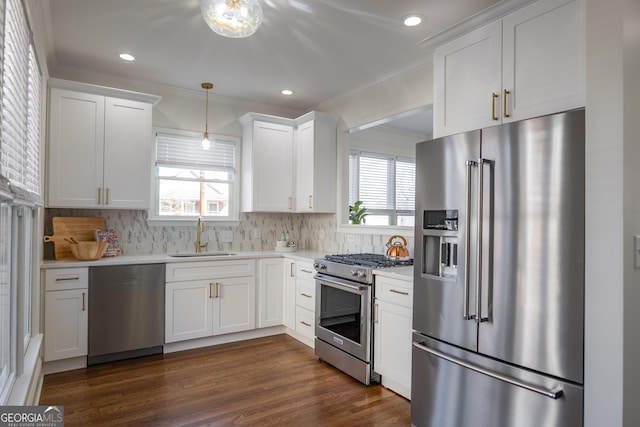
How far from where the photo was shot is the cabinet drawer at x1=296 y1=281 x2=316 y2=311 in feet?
12.3

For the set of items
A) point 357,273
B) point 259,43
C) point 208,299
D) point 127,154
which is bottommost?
point 208,299

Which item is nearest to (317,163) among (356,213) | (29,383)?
(356,213)

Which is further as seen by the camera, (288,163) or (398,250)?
(288,163)

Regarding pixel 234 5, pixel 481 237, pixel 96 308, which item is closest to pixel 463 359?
pixel 481 237

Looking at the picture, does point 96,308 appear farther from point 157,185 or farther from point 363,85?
point 363,85

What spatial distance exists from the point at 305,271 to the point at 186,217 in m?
1.54

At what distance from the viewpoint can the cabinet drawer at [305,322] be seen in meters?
3.76

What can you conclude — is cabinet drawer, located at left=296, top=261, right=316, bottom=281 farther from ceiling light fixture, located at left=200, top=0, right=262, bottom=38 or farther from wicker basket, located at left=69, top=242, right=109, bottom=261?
ceiling light fixture, located at left=200, top=0, right=262, bottom=38

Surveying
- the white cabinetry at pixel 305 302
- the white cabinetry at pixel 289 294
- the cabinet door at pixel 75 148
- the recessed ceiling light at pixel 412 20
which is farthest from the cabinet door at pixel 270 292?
the recessed ceiling light at pixel 412 20

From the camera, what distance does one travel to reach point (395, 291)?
8.95 ft

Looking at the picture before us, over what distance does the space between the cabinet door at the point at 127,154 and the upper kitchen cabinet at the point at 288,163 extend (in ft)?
3.71

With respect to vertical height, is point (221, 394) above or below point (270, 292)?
below

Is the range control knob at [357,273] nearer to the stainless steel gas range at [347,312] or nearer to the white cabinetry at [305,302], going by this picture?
the stainless steel gas range at [347,312]

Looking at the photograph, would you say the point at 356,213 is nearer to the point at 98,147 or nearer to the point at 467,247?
the point at 98,147
